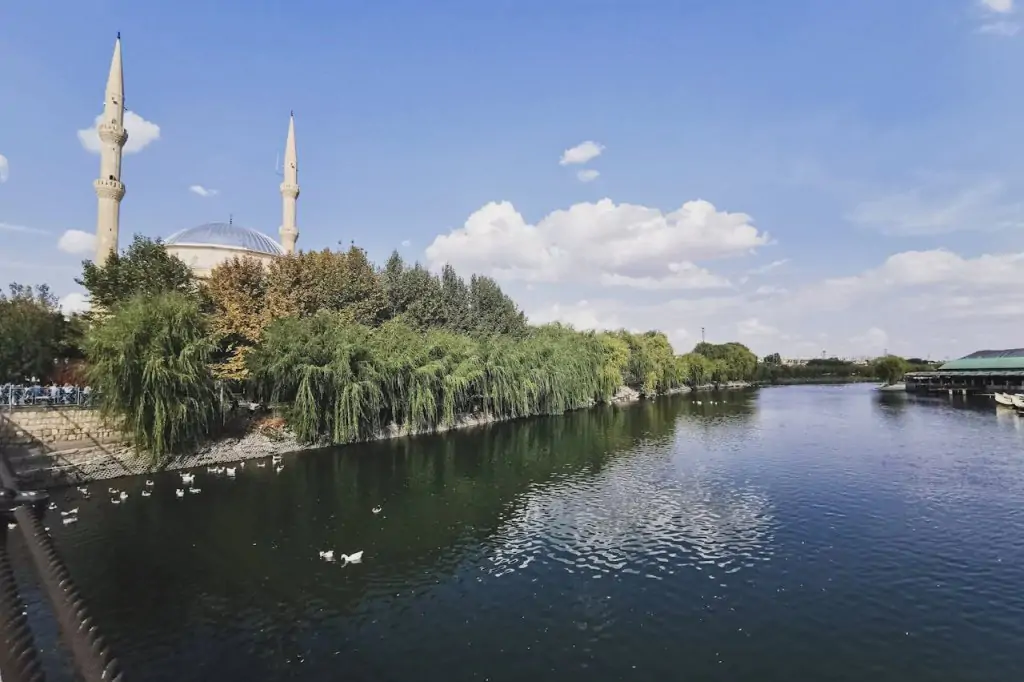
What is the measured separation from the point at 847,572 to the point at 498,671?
9867 millimetres

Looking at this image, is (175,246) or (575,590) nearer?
(575,590)

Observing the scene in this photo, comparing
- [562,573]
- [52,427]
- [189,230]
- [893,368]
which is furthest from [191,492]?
[893,368]

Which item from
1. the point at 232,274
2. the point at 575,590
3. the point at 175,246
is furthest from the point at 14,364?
the point at 575,590

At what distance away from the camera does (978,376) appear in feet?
254

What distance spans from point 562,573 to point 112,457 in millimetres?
22043

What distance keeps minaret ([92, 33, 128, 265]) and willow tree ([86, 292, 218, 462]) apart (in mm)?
16768

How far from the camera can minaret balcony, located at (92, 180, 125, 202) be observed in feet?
130

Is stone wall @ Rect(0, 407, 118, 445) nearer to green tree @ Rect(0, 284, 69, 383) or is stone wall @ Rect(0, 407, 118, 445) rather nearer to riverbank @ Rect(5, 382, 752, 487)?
riverbank @ Rect(5, 382, 752, 487)

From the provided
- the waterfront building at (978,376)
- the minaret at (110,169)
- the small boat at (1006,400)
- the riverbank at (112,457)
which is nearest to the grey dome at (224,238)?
the minaret at (110,169)

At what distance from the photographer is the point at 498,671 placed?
1034cm

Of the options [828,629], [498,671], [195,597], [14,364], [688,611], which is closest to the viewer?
[498,671]

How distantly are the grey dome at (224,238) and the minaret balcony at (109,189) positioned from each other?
13275 millimetres

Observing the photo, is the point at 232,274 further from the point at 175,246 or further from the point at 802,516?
the point at 802,516

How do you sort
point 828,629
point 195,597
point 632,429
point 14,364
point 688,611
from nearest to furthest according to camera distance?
point 828,629 → point 688,611 → point 195,597 → point 14,364 → point 632,429
